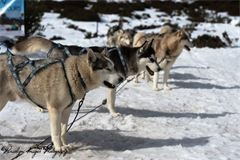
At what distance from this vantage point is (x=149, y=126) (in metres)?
6.11

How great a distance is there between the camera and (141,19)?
26.5m

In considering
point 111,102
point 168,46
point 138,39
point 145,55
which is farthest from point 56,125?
point 138,39

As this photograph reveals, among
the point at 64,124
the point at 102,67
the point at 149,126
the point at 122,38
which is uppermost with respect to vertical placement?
the point at 102,67

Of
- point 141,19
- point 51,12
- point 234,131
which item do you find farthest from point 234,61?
point 51,12

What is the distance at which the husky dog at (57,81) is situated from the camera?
4.68m

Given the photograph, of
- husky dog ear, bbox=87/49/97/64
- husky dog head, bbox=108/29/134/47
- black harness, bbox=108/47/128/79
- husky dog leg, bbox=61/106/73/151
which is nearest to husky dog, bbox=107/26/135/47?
husky dog head, bbox=108/29/134/47

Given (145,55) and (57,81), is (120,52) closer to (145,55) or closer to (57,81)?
(145,55)

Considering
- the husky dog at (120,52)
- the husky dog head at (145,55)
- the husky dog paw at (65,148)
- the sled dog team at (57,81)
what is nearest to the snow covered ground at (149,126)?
the husky dog paw at (65,148)

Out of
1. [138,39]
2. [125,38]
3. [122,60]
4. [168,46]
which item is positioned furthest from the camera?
[125,38]

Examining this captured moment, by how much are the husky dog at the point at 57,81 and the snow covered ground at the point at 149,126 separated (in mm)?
416

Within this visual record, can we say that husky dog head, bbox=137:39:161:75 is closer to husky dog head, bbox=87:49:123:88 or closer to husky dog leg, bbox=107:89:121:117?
husky dog leg, bbox=107:89:121:117

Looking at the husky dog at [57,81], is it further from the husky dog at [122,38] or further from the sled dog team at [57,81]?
the husky dog at [122,38]

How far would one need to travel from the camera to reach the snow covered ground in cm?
494

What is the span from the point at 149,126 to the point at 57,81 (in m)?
1.81
